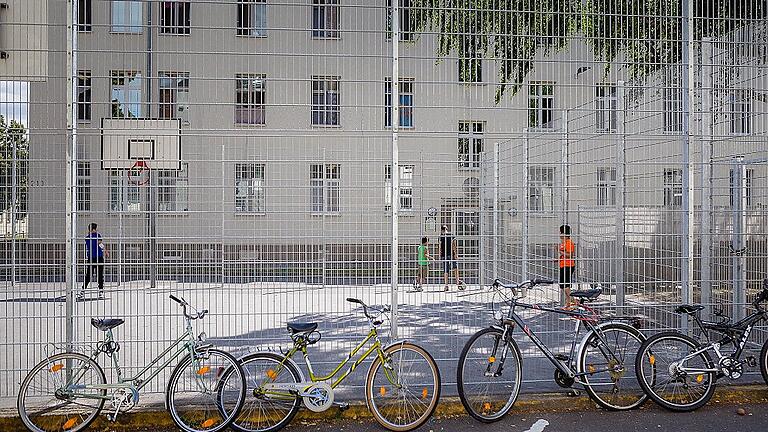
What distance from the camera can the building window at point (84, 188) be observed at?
645 centimetres

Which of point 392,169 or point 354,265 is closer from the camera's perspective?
point 392,169

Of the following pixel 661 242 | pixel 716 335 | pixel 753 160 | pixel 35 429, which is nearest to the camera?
pixel 35 429

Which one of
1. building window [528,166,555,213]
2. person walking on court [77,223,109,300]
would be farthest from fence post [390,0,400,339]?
building window [528,166,555,213]

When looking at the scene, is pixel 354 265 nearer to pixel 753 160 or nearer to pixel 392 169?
pixel 392 169

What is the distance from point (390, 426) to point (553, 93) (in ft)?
11.3

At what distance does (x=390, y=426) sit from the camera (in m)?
5.57

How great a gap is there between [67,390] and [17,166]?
199cm

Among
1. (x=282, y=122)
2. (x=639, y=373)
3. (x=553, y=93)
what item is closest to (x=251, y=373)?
(x=639, y=373)

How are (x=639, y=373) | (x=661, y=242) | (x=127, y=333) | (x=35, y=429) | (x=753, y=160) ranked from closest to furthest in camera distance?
(x=35, y=429) → (x=639, y=373) → (x=753, y=160) → (x=661, y=242) → (x=127, y=333)

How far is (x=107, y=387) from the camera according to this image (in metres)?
5.45

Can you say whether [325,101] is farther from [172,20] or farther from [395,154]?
[172,20]

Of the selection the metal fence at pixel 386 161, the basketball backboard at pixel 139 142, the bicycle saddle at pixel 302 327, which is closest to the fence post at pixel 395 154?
the metal fence at pixel 386 161

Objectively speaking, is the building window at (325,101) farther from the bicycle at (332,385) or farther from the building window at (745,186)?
the building window at (745,186)

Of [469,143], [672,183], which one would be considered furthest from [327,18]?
[672,183]
